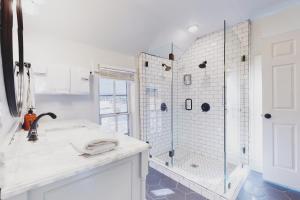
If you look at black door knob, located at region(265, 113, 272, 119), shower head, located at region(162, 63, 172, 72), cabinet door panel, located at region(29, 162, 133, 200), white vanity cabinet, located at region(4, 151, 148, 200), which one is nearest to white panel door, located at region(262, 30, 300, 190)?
black door knob, located at region(265, 113, 272, 119)

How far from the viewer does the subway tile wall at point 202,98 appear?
2.51 metres

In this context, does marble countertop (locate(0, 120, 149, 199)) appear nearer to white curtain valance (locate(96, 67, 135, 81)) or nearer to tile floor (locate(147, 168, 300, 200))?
tile floor (locate(147, 168, 300, 200))

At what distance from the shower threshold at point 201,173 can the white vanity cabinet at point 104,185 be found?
3.82 feet

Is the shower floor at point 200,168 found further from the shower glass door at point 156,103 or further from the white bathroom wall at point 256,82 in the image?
the white bathroom wall at point 256,82

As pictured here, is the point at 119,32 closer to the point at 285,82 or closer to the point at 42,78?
the point at 42,78

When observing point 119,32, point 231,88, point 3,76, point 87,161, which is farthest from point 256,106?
point 3,76

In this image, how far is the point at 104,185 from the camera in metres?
0.83

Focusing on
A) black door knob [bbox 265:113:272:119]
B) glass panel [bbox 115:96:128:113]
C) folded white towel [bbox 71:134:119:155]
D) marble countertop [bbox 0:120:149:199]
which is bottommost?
marble countertop [bbox 0:120:149:199]

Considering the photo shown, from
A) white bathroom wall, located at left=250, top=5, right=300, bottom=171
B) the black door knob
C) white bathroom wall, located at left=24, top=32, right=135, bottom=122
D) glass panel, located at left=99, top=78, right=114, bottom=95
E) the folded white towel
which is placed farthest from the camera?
glass panel, located at left=99, top=78, right=114, bottom=95

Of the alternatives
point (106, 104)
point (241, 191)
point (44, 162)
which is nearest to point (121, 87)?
point (106, 104)

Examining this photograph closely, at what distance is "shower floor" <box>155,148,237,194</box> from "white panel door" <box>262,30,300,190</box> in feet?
1.89

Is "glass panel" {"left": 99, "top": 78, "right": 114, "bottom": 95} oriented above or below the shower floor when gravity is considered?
above

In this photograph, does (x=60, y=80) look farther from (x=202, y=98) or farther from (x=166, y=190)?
(x=202, y=98)

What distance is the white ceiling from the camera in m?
1.82
